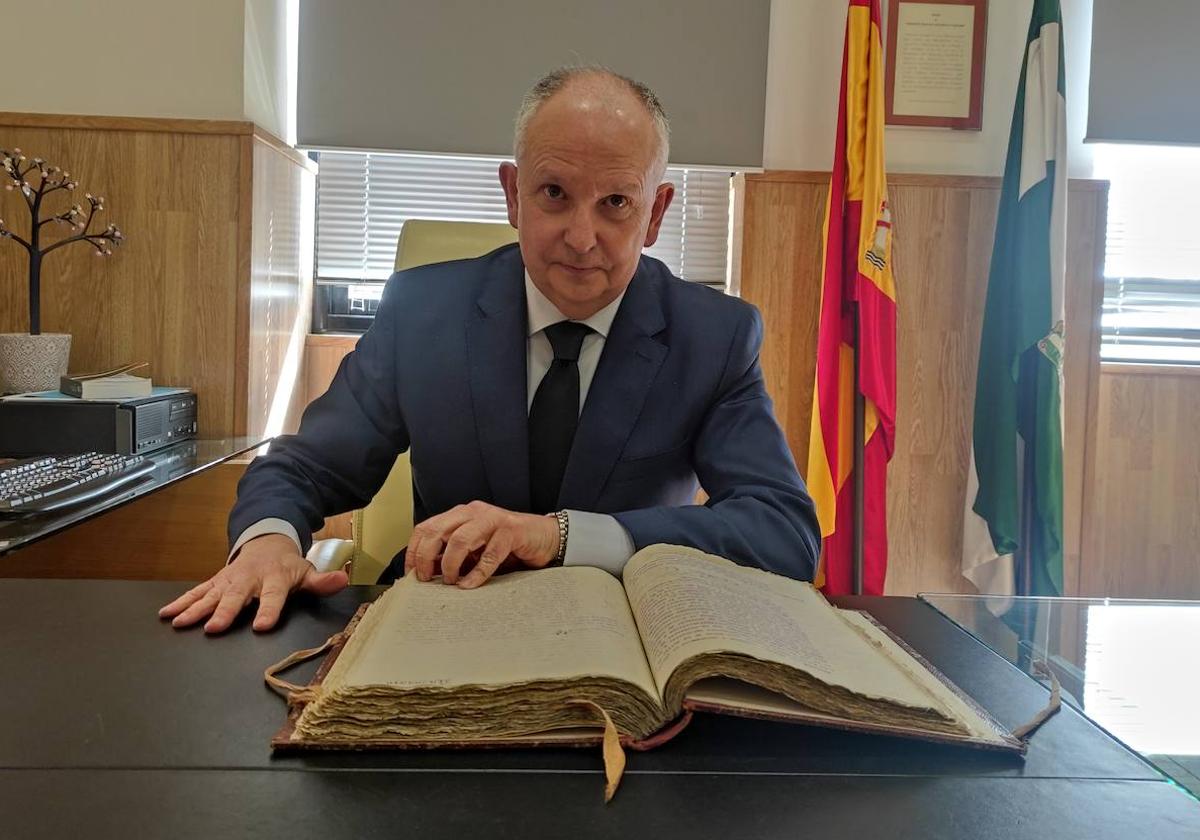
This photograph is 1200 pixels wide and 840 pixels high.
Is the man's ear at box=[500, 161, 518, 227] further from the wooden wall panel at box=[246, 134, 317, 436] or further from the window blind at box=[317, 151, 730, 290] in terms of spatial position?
the window blind at box=[317, 151, 730, 290]

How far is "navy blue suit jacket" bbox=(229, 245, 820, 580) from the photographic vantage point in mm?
1501

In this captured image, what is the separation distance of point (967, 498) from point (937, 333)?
21.7 inches

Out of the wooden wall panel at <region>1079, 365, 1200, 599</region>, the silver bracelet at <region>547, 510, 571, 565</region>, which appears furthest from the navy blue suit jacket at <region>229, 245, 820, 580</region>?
the wooden wall panel at <region>1079, 365, 1200, 599</region>

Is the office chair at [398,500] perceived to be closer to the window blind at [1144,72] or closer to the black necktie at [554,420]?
the black necktie at [554,420]

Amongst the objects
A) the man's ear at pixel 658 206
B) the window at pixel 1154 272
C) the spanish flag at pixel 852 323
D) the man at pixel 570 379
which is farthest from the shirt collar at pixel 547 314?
the window at pixel 1154 272

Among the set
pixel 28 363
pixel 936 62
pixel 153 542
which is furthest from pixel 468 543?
pixel 936 62

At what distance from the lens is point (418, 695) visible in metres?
0.64

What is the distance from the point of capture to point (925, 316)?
10.8 feet

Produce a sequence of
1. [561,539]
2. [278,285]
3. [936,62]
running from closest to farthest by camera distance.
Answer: [561,539] < [278,285] < [936,62]

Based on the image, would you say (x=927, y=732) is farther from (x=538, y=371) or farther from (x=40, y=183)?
(x=40, y=183)

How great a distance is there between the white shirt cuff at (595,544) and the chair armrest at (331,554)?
1.88 feet

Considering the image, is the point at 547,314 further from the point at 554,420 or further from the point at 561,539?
the point at 561,539

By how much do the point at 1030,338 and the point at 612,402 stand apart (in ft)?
6.60

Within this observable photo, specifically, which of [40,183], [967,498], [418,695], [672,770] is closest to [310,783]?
[418,695]
